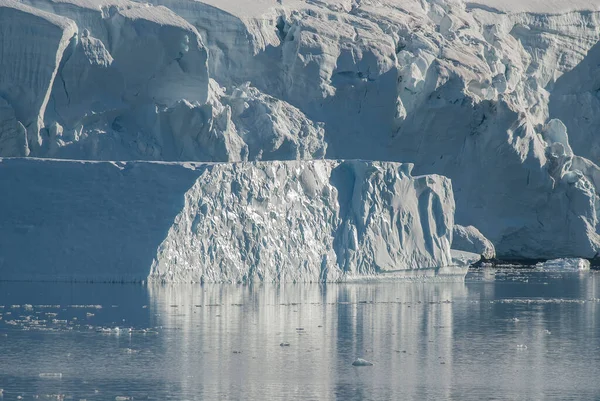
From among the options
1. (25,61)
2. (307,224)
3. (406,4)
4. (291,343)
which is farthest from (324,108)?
(291,343)

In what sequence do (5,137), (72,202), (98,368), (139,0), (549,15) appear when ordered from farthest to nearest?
(549,15)
(139,0)
(5,137)
(72,202)
(98,368)

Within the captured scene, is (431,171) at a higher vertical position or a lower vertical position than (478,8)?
lower

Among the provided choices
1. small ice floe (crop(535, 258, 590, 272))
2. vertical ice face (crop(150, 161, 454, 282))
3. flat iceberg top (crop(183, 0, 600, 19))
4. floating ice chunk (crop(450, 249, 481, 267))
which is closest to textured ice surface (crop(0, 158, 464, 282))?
vertical ice face (crop(150, 161, 454, 282))

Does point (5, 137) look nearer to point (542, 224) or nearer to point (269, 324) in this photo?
point (269, 324)

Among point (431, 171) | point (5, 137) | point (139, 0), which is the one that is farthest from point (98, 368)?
point (431, 171)

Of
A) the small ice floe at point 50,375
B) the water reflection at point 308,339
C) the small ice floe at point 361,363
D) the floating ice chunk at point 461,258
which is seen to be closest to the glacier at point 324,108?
the floating ice chunk at point 461,258
